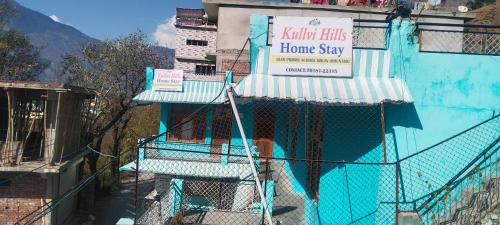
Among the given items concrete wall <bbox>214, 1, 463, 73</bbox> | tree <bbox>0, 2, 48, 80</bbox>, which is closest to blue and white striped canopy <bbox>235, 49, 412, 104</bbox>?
concrete wall <bbox>214, 1, 463, 73</bbox>

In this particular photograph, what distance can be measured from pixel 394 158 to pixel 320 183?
2385 mm

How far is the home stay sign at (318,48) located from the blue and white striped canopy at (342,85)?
0.56 feet

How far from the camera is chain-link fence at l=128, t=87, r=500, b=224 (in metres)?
7.45

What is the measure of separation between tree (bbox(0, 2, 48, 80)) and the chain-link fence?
12.8m

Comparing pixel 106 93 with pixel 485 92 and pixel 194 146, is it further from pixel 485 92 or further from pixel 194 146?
pixel 485 92

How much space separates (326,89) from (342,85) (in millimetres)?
351

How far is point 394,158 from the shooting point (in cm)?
753

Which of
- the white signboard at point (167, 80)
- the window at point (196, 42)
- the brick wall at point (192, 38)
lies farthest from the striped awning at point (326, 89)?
the window at point (196, 42)

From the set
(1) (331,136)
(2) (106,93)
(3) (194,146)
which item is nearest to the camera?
(1) (331,136)

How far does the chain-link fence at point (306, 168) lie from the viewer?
7449mm

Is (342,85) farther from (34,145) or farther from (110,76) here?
(110,76)

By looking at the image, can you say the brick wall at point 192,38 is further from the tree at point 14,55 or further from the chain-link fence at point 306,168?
the chain-link fence at point 306,168

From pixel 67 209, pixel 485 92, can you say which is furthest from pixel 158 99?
pixel 485 92

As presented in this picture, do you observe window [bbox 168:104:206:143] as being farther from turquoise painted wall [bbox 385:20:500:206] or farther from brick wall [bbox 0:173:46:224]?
turquoise painted wall [bbox 385:20:500:206]
